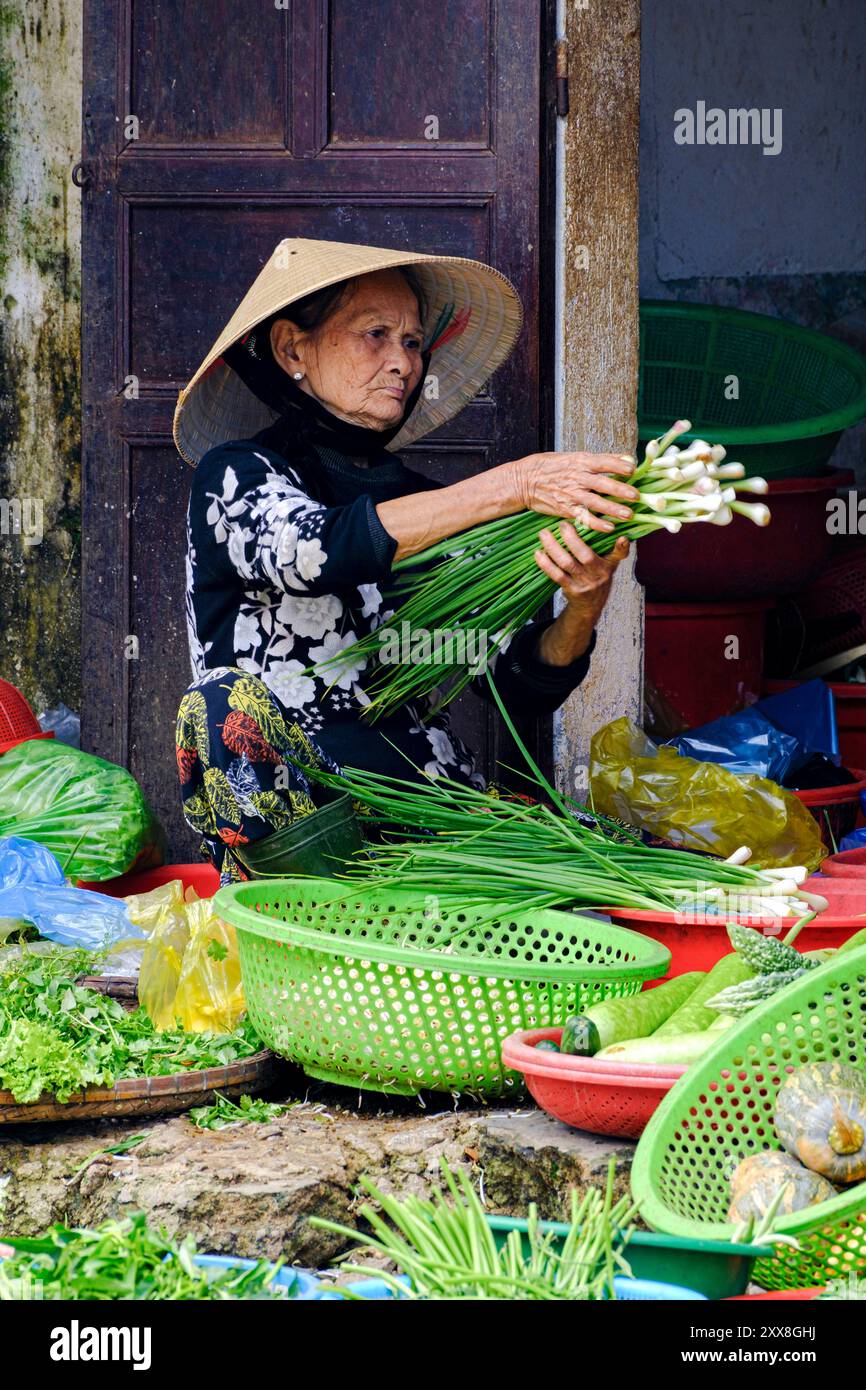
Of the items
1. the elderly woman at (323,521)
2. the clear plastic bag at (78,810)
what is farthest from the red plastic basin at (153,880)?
the elderly woman at (323,521)

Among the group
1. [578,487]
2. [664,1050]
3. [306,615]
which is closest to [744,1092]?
[664,1050]

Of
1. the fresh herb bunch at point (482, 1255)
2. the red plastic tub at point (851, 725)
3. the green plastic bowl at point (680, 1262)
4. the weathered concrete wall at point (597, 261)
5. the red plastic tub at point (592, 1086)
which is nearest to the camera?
the fresh herb bunch at point (482, 1255)

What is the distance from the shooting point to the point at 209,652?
287cm

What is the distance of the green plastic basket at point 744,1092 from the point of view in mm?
1715

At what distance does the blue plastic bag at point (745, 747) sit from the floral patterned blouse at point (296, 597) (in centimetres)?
75

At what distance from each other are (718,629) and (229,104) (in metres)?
1.83

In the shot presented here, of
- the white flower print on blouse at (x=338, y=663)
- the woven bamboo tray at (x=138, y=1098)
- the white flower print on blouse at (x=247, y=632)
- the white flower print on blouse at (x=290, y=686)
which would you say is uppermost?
the white flower print on blouse at (x=247, y=632)

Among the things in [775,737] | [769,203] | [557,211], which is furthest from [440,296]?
[769,203]

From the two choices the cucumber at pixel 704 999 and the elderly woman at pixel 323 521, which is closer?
the cucumber at pixel 704 999

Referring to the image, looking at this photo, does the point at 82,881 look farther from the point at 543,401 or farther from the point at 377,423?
the point at 543,401

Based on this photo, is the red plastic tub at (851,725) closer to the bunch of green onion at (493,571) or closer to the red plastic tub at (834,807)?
the red plastic tub at (834,807)

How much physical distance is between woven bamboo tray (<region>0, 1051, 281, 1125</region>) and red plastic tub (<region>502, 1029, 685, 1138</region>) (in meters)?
0.55

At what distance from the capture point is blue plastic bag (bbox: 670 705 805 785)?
365cm

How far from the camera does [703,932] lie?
2.48m
